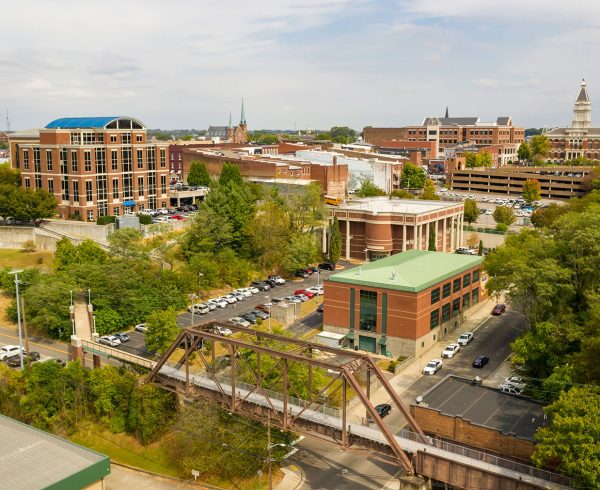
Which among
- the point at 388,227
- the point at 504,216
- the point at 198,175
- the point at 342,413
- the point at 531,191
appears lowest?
the point at 342,413

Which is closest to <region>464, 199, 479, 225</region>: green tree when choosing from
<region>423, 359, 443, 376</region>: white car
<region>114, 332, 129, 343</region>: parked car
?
<region>423, 359, 443, 376</region>: white car

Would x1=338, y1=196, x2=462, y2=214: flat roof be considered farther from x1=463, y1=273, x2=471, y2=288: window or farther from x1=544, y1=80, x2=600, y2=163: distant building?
x1=544, y1=80, x2=600, y2=163: distant building

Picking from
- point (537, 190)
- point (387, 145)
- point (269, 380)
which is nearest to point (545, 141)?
point (387, 145)

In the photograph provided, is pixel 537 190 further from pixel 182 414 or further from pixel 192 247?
pixel 182 414

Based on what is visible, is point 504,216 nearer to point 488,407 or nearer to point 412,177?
point 412,177

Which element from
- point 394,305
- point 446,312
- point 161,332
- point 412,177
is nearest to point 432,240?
point 446,312

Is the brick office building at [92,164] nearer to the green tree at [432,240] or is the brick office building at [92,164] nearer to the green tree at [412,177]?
the green tree at [432,240]
